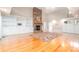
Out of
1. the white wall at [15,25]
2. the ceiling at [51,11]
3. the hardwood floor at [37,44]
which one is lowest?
the hardwood floor at [37,44]

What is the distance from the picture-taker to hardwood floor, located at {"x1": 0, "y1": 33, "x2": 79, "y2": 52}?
2.70ft

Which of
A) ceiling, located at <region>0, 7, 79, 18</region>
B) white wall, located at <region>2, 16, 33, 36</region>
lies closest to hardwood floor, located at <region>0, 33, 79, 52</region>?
white wall, located at <region>2, 16, 33, 36</region>

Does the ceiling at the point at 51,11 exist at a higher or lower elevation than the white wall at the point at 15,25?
higher

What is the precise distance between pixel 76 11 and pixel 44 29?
31cm

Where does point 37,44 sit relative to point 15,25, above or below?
below

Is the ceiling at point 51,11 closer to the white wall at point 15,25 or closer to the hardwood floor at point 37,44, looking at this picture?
the white wall at point 15,25

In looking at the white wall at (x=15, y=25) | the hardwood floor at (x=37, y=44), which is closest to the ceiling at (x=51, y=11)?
the white wall at (x=15, y=25)

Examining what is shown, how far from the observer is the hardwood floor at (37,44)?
2.70 ft

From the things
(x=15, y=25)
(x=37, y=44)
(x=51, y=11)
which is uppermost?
(x=51, y=11)

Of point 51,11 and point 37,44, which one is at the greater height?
point 51,11

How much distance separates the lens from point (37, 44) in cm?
87

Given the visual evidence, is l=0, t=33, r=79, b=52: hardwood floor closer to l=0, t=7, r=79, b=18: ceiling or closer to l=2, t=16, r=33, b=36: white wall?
l=2, t=16, r=33, b=36: white wall
